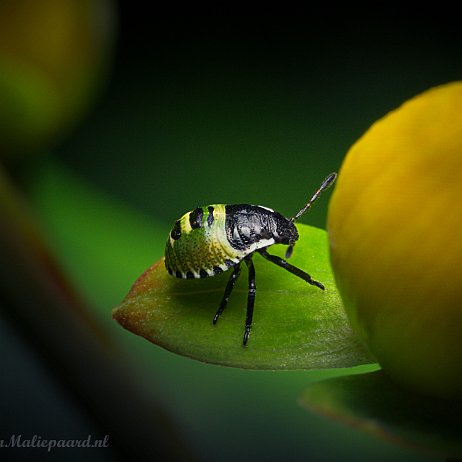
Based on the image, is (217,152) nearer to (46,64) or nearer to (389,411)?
(46,64)

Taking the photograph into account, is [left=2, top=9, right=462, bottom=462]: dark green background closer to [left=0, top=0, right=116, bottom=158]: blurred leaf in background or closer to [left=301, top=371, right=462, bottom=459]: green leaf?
[left=0, top=0, right=116, bottom=158]: blurred leaf in background

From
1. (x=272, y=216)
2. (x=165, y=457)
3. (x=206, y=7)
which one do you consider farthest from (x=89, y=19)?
(x=206, y=7)

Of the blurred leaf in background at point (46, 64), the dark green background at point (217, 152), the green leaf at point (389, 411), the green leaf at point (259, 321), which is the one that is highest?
the blurred leaf in background at point (46, 64)

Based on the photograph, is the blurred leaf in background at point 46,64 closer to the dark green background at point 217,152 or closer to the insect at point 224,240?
the dark green background at point 217,152

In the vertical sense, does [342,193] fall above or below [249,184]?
above

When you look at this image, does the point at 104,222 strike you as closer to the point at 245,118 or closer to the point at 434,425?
the point at 245,118

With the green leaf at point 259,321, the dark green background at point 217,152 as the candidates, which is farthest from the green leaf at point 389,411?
the dark green background at point 217,152

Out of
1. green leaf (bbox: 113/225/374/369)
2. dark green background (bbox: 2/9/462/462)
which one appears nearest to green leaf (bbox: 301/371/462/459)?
green leaf (bbox: 113/225/374/369)
